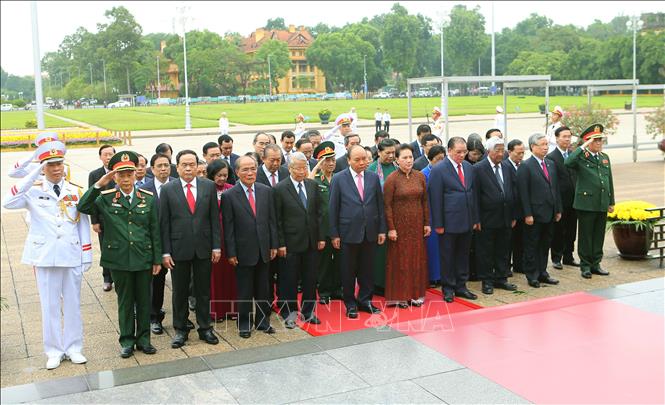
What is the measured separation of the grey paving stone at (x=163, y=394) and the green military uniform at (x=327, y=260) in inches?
102

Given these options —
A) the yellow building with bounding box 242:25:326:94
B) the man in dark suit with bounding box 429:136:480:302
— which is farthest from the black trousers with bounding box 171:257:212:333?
the yellow building with bounding box 242:25:326:94

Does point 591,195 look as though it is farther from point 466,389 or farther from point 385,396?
point 385,396

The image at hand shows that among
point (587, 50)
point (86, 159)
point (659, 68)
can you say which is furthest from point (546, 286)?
point (587, 50)

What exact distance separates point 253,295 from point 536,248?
3.61 metres

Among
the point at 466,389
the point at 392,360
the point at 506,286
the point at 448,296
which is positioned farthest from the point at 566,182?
the point at 466,389

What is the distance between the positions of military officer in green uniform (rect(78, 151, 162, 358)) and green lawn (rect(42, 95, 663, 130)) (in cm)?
1198

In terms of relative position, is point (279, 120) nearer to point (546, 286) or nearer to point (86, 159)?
point (86, 159)

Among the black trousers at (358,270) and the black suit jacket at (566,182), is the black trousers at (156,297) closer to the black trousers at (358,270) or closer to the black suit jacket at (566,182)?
the black trousers at (358,270)

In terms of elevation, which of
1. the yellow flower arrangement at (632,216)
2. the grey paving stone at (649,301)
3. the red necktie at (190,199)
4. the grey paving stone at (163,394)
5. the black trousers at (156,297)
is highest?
the red necktie at (190,199)

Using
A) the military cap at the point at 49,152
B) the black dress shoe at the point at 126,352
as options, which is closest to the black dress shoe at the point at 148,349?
the black dress shoe at the point at 126,352

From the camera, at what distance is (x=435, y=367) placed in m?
5.87

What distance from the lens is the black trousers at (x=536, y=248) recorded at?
335 inches

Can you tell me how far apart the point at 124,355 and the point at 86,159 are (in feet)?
80.9

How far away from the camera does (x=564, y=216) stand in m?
9.52
